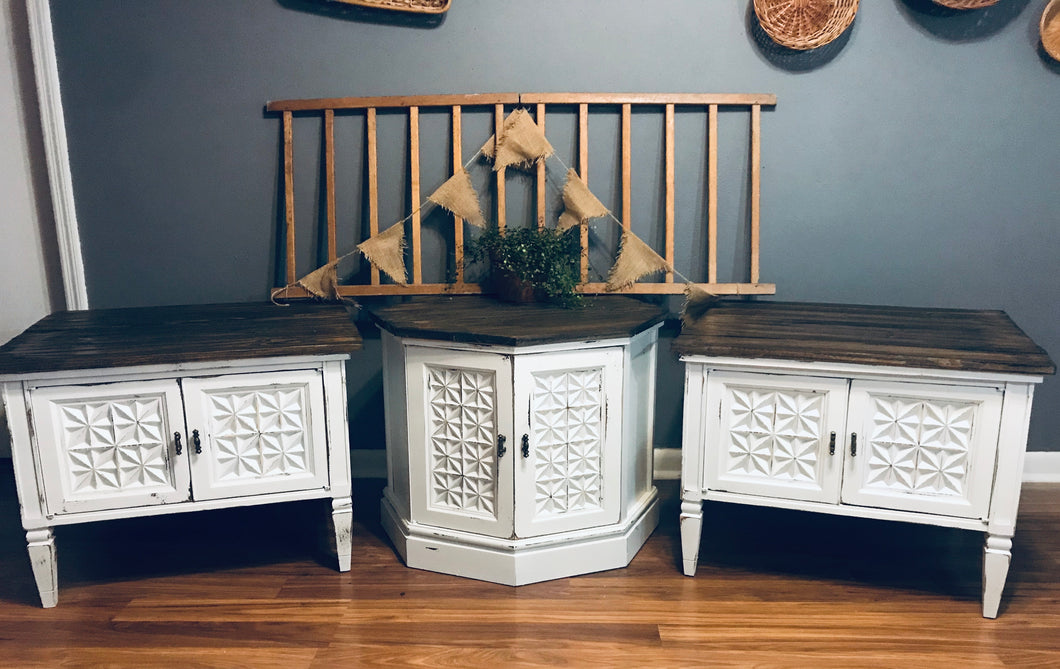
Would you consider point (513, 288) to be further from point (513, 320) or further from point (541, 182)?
point (541, 182)

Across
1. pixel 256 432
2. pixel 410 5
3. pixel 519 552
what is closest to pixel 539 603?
pixel 519 552

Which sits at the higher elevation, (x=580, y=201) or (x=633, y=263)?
(x=580, y=201)

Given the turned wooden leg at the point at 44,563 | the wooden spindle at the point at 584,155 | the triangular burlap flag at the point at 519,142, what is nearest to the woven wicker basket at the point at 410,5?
the triangular burlap flag at the point at 519,142

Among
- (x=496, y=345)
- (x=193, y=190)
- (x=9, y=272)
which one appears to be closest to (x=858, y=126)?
(x=496, y=345)

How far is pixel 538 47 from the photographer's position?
2.47m

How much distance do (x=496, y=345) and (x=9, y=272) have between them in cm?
181

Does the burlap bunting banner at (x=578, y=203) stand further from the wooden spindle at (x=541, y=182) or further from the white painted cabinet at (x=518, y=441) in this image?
the white painted cabinet at (x=518, y=441)

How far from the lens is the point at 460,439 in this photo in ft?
6.85

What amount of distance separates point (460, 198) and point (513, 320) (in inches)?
21.1

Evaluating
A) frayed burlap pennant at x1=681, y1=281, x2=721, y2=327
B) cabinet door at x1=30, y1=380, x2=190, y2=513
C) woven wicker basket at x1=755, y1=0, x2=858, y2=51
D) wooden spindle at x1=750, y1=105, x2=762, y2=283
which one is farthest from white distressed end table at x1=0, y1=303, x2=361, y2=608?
woven wicker basket at x1=755, y1=0, x2=858, y2=51

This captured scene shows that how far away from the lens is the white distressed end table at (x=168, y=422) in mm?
1890

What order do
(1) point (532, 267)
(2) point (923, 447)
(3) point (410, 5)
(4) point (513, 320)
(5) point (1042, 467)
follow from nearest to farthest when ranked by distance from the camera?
1. (2) point (923, 447)
2. (4) point (513, 320)
3. (1) point (532, 267)
4. (3) point (410, 5)
5. (5) point (1042, 467)

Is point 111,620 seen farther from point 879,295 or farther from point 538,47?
point 879,295

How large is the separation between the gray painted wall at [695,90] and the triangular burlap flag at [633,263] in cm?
18
